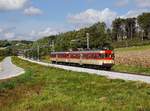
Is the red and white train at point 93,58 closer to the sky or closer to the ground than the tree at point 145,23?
closer to the ground

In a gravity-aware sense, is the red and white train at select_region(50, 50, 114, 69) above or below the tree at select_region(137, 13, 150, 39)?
below

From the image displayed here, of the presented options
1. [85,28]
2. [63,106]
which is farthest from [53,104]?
[85,28]

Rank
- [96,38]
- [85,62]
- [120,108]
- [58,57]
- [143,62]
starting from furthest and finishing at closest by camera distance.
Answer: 1. [96,38]
2. [58,57]
3. [85,62]
4. [143,62]
5. [120,108]

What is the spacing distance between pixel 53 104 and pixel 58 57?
87698 mm

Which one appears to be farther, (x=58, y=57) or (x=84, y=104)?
(x=58, y=57)

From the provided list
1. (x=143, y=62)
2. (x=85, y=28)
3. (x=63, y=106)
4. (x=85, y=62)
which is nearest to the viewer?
(x=63, y=106)

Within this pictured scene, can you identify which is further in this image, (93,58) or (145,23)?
(145,23)

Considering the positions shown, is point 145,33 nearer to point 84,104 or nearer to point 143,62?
point 143,62

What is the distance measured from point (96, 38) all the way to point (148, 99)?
133m

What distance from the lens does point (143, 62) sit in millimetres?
68750

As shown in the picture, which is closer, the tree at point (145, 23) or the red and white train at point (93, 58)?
the red and white train at point (93, 58)

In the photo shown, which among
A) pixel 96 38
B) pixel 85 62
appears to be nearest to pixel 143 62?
pixel 85 62

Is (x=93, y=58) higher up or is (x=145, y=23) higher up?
(x=145, y=23)

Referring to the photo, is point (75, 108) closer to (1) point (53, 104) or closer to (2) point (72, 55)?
(1) point (53, 104)
